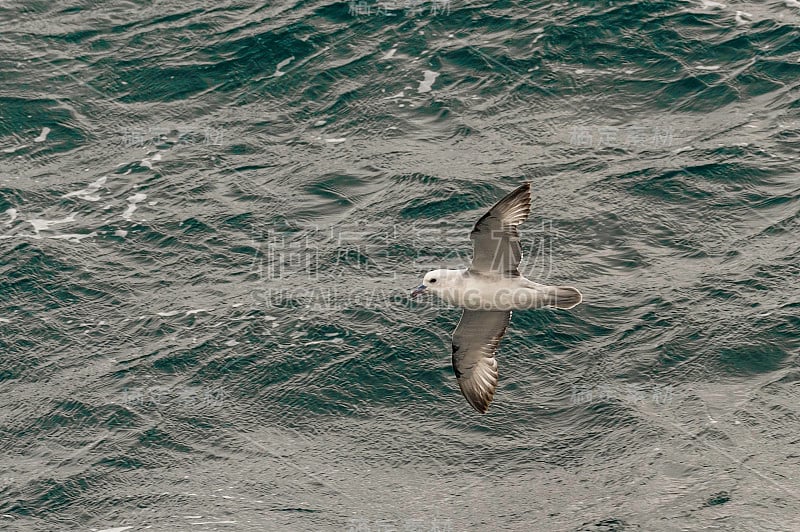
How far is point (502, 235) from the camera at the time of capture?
20125 mm

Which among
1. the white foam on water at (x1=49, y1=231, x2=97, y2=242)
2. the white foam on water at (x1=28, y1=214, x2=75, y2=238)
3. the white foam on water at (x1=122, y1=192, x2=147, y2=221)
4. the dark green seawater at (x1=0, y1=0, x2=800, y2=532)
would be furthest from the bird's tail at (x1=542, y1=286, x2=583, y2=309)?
the white foam on water at (x1=28, y1=214, x2=75, y2=238)

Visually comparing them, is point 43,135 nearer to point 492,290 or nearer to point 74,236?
point 74,236

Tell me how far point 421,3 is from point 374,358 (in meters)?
12.4

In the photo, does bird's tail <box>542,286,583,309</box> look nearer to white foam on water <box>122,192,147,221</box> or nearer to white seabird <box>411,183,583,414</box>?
white seabird <box>411,183,583,414</box>

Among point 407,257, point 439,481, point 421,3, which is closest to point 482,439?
point 439,481

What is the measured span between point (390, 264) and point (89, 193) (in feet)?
25.7

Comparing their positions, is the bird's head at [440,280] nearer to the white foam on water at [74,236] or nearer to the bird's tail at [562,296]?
the bird's tail at [562,296]

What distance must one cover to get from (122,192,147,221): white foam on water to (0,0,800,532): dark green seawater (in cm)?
11

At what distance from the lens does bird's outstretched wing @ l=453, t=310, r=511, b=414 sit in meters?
22.1

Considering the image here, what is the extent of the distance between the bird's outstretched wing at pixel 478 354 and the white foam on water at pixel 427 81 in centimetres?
1147

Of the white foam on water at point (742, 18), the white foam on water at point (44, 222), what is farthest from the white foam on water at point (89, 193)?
the white foam on water at point (742, 18)

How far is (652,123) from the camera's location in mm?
30609

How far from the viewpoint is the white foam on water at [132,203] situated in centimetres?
2989

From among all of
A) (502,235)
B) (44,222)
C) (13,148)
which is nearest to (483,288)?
(502,235)
